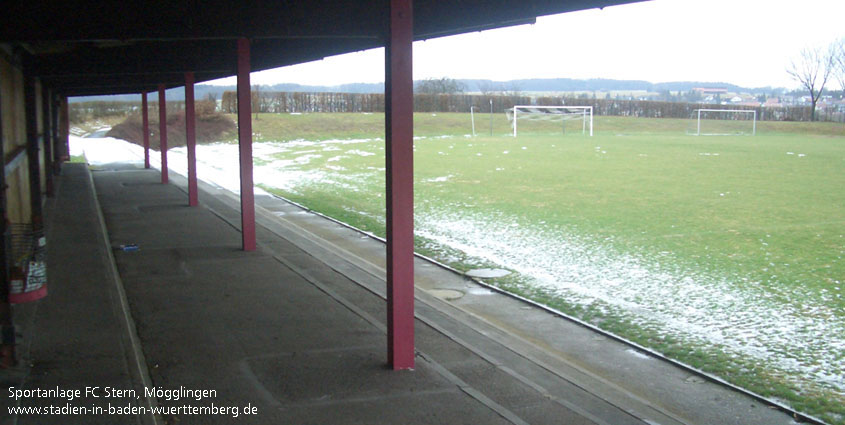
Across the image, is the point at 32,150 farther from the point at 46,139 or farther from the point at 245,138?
the point at 46,139

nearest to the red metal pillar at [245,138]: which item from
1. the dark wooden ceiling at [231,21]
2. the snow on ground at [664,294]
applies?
the dark wooden ceiling at [231,21]

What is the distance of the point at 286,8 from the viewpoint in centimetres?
948

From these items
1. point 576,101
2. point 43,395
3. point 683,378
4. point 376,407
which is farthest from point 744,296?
point 576,101

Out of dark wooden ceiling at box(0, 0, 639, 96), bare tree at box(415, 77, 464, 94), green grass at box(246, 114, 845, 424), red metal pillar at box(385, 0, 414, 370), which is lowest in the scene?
green grass at box(246, 114, 845, 424)

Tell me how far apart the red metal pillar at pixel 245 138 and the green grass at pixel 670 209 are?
10.5 feet

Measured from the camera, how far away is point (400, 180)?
21.4 feet

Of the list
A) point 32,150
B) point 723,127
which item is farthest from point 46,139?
point 723,127

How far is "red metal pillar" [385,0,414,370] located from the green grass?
9.42 feet

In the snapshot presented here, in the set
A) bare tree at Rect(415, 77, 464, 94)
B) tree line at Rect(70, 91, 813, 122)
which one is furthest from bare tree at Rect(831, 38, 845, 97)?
bare tree at Rect(415, 77, 464, 94)

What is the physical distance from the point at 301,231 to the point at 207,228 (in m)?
1.95

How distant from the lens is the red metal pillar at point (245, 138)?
1159cm

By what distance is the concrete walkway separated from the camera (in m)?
5.89

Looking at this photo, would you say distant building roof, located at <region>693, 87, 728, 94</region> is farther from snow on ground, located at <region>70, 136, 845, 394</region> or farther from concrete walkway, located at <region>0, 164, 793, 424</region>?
concrete walkway, located at <region>0, 164, 793, 424</region>

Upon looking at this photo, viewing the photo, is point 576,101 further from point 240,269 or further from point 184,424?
point 184,424
